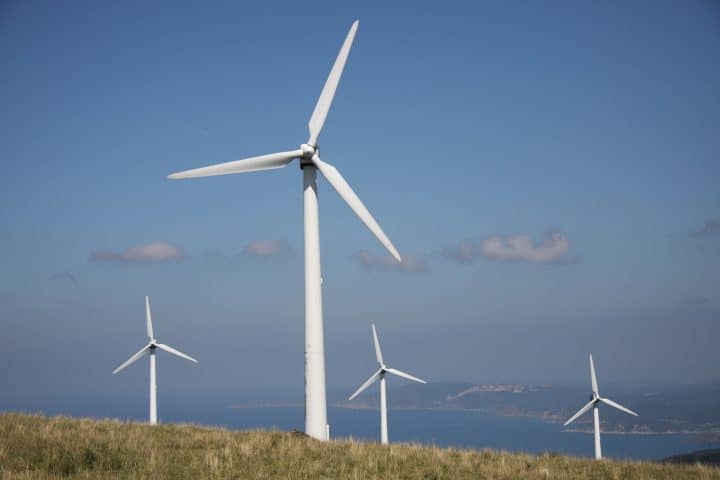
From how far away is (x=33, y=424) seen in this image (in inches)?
1093

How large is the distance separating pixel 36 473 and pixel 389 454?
37.4 ft

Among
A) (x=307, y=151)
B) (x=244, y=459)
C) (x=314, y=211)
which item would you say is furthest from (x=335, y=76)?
(x=244, y=459)

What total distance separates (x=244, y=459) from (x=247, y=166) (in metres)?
18.7

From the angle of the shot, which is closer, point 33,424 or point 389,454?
point 389,454

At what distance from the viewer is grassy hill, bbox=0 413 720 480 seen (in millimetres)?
20578

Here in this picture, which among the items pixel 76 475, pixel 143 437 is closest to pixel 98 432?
pixel 143 437

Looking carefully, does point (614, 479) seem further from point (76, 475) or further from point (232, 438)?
point (76, 475)

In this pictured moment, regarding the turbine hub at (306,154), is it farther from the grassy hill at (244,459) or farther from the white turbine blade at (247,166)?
the grassy hill at (244,459)

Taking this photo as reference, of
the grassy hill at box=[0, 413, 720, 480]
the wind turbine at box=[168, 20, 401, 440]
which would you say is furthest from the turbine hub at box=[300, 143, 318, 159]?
the grassy hill at box=[0, 413, 720, 480]

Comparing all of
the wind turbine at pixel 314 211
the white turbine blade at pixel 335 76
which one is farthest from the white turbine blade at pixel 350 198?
the white turbine blade at pixel 335 76

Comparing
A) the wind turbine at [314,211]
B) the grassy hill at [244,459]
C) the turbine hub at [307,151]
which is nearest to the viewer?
the grassy hill at [244,459]

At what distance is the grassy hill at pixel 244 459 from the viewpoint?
20578mm

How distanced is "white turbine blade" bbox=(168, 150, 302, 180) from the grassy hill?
13164 millimetres

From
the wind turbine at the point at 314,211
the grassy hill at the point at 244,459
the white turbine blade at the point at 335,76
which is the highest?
the white turbine blade at the point at 335,76
